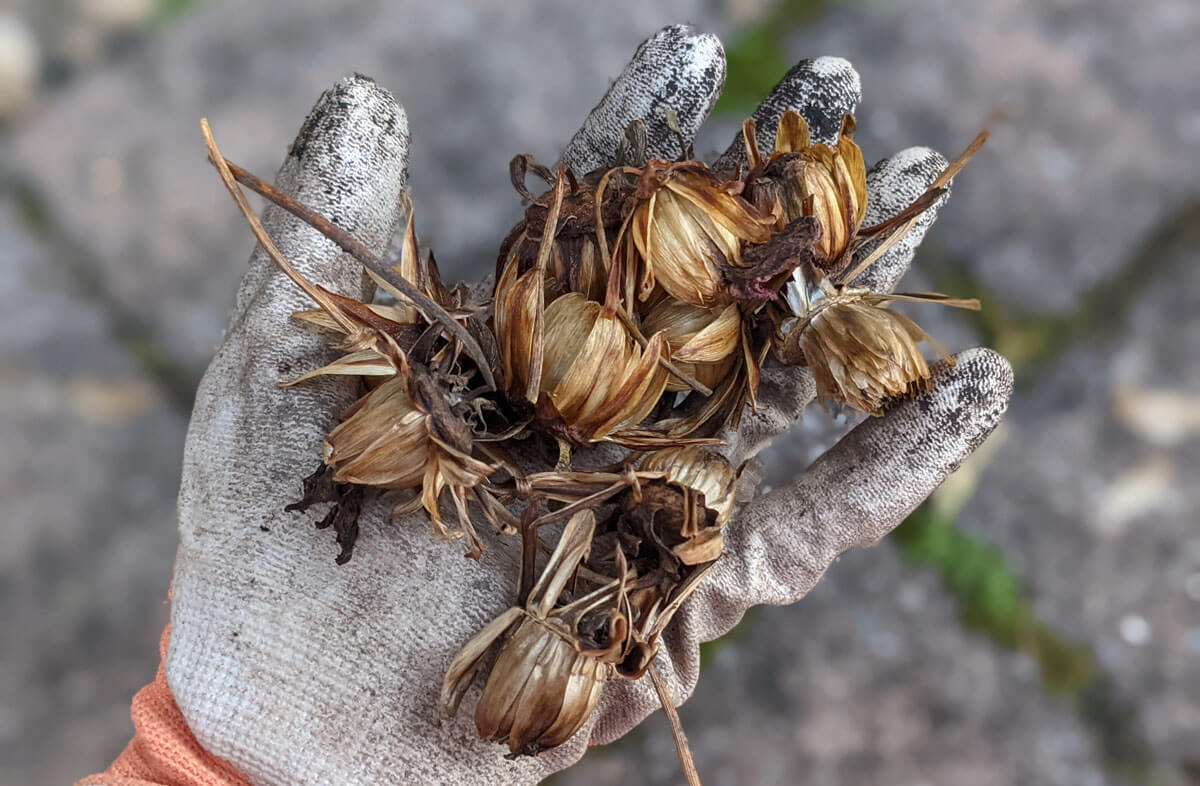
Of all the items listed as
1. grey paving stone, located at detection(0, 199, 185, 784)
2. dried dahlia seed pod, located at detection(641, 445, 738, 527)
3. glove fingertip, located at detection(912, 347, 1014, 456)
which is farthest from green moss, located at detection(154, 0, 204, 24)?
glove fingertip, located at detection(912, 347, 1014, 456)

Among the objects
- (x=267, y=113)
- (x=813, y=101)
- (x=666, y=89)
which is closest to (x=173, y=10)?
(x=267, y=113)

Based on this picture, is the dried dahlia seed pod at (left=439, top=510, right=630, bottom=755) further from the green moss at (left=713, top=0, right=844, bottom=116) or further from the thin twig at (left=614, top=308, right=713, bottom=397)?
the green moss at (left=713, top=0, right=844, bottom=116)

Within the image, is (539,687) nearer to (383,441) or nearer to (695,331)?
(383,441)

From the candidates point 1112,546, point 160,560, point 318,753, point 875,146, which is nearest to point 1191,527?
point 1112,546

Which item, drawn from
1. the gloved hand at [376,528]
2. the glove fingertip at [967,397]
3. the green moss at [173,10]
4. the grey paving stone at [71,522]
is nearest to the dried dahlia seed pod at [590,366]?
the gloved hand at [376,528]

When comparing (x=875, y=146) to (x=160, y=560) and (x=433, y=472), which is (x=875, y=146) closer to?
(x=433, y=472)

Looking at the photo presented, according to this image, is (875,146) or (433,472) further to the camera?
(875,146)
